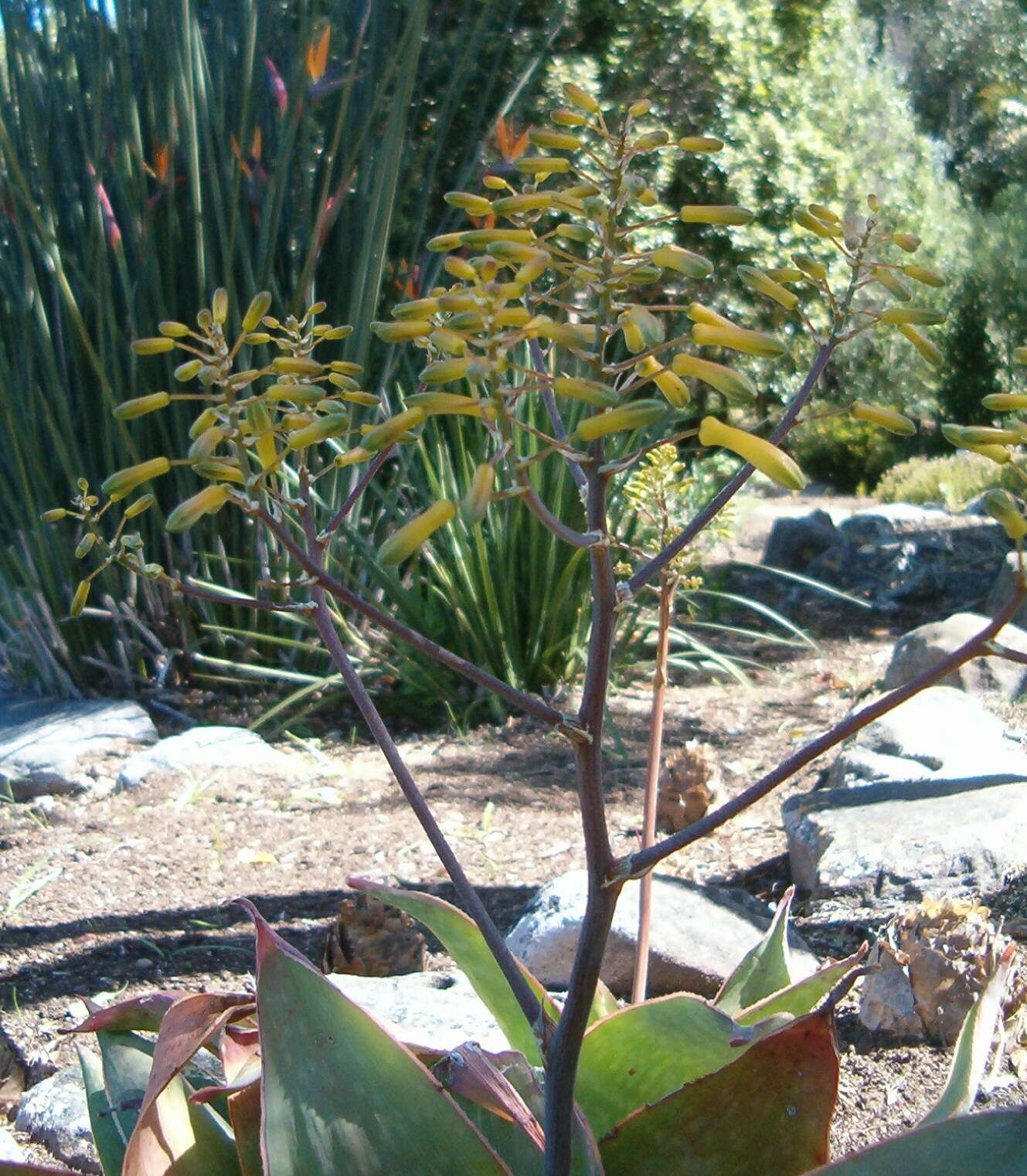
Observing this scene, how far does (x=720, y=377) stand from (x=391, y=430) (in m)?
0.21

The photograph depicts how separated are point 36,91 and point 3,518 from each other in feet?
5.22

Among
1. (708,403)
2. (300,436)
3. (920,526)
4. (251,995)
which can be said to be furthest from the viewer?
(708,403)

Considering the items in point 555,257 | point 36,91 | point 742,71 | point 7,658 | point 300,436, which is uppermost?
A: point 742,71

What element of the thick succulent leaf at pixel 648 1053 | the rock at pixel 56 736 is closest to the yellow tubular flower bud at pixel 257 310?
the thick succulent leaf at pixel 648 1053

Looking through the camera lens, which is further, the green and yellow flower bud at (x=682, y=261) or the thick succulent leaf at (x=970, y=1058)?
the thick succulent leaf at (x=970, y=1058)

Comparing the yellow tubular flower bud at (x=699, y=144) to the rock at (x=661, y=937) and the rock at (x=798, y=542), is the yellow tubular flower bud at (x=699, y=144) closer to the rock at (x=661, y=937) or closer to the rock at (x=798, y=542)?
the rock at (x=661, y=937)

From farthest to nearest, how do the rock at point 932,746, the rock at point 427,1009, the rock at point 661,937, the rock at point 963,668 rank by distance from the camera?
the rock at point 963,668 < the rock at point 932,746 < the rock at point 661,937 < the rock at point 427,1009

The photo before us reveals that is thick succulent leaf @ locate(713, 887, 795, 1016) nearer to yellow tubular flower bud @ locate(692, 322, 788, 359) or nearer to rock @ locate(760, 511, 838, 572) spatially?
yellow tubular flower bud @ locate(692, 322, 788, 359)

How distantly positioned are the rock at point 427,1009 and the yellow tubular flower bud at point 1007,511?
1268 mm

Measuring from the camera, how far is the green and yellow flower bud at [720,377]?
2.43 feet

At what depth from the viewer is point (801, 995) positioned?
3.98 feet

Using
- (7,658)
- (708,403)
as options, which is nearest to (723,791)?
(7,658)

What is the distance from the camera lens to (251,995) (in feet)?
3.84

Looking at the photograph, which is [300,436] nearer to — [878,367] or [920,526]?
[920,526]
